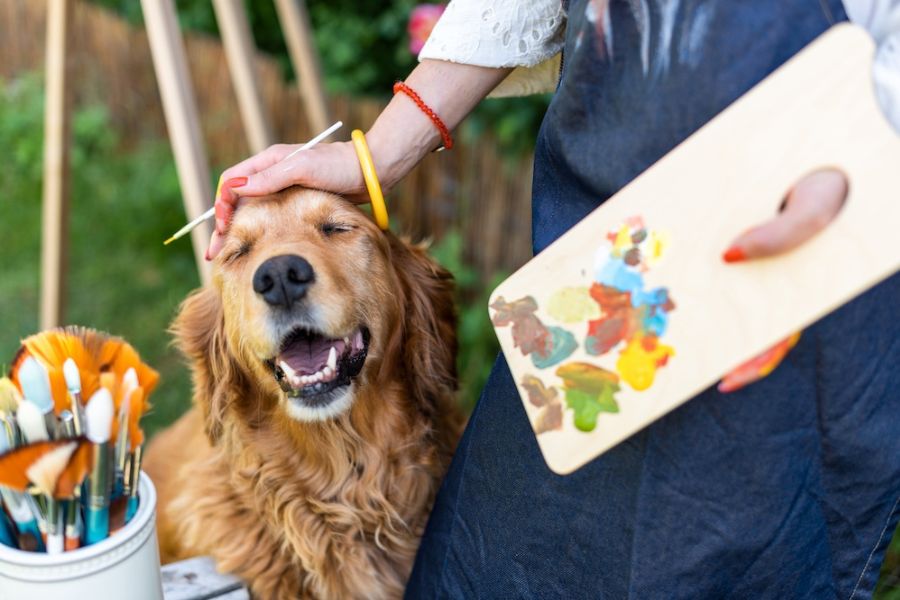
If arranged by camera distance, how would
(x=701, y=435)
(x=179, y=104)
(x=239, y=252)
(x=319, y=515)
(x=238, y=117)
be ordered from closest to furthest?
(x=701, y=435) → (x=239, y=252) → (x=319, y=515) → (x=179, y=104) → (x=238, y=117)

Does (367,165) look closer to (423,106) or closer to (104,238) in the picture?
(423,106)

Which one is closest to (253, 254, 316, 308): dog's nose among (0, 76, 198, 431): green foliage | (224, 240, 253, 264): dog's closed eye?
(224, 240, 253, 264): dog's closed eye

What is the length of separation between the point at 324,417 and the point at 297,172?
557mm

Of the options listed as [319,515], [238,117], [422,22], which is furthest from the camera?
[238,117]

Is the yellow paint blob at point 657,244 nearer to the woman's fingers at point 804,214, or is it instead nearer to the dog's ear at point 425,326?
the woman's fingers at point 804,214

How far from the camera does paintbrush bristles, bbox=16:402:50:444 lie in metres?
1.16

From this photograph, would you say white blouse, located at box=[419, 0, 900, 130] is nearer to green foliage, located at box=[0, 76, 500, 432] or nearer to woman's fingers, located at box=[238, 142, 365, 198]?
woman's fingers, located at box=[238, 142, 365, 198]

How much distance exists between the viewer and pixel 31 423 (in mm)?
1164

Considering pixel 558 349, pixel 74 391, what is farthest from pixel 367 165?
pixel 74 391

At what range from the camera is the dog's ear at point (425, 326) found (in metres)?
2.23

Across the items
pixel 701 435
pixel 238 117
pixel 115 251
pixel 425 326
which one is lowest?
pixel 115 251

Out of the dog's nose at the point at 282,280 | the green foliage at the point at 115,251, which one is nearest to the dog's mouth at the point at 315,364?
the dog's nose at the point at 282,280

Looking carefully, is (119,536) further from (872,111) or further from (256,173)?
(872,111)

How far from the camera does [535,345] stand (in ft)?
4.42
